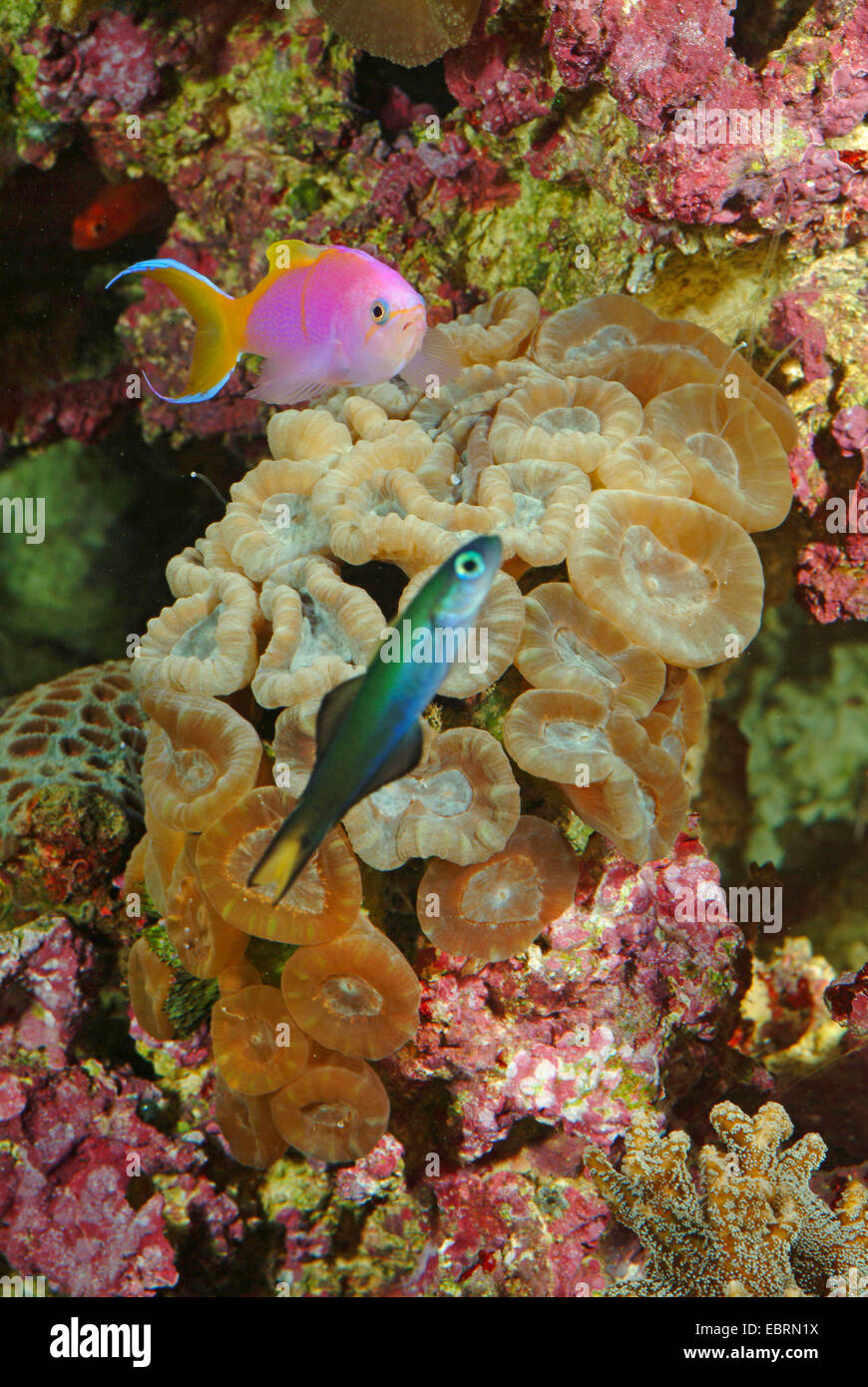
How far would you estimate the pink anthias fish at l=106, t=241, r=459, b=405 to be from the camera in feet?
7.67

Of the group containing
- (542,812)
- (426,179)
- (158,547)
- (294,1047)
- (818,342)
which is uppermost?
(426,179)

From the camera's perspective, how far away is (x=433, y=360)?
2.74 metres

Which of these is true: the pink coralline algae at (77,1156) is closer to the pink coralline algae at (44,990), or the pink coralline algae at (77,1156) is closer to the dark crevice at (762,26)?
the pink coralline algae at (44,990)

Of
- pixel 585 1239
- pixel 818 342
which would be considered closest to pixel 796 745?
pixel 818 342

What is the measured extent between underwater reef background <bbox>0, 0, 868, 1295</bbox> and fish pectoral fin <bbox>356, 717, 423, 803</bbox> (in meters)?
1.49

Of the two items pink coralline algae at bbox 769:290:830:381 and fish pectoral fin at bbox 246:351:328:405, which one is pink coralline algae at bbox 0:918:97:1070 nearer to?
fish pectoral fin at bbox 246:351:328:405

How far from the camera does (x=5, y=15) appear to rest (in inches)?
132

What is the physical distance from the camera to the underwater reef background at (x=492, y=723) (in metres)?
2.55

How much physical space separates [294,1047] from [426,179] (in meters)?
3.62

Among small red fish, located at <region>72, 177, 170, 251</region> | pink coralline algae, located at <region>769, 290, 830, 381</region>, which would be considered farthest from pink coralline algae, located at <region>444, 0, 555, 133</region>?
small red fish, located at <region>72, 177, 170, 251</region>

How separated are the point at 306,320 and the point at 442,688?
1206 mm

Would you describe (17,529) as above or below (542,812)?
above

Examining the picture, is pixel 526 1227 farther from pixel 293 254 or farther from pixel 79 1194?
pixel 293 254
